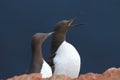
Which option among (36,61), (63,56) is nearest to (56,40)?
(63,56)

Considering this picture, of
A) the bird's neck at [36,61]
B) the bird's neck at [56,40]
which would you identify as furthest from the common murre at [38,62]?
the bird's neck at [56,40]

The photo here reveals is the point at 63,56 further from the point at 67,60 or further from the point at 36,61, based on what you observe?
the point at 36,61

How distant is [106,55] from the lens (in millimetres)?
4000

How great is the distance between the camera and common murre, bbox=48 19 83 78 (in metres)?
3.29

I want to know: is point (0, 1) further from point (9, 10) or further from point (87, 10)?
point (87, 10)

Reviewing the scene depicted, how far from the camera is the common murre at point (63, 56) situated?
10.8ft

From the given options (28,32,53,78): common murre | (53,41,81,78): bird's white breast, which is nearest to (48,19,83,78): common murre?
(53,41,81,78): bird's white breast

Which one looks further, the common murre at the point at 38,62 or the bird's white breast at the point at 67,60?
the bird's white breast at the point at 67,60

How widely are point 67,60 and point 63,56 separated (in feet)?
0.15

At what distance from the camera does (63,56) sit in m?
3.31

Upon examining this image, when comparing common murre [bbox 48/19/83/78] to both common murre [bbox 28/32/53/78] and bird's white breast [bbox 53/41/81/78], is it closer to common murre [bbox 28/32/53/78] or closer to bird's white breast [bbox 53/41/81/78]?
bird's white breast [bbox 53/41/81/78]

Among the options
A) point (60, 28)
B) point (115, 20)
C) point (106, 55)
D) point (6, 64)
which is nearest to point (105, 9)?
point (115, 20)

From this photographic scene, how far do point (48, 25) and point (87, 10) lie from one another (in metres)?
0.38

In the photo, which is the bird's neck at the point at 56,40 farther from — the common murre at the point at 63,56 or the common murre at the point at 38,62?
the common murre at the point at 38,62
